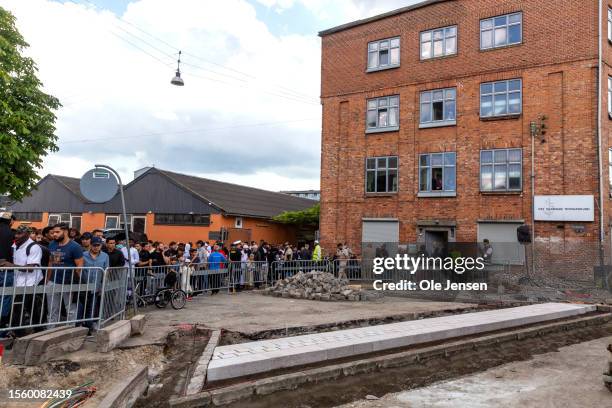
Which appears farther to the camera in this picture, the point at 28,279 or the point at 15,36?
the point at 15,36

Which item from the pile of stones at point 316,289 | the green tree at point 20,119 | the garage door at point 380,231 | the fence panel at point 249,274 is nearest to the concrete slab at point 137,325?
the pile of stones at point 316,289

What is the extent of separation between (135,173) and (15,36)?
Answer: 2988 cm

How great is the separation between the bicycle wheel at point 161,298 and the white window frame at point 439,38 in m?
16.9

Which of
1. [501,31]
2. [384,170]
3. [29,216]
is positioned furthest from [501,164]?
[29,216]

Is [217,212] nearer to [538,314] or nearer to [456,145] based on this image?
[456,145]

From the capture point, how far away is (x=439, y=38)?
72.9 ft

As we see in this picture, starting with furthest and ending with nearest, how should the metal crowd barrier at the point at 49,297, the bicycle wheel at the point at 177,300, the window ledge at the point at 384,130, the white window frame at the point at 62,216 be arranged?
A: the white window frame at the point at 62,216 → the window ledge at the point at 384,130 → the bicycle wheel at the point at 177,300 → the metal crowd barrier at the point at 49,297

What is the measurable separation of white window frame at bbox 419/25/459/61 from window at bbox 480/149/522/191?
5.21 meters

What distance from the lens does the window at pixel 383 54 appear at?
921 inches

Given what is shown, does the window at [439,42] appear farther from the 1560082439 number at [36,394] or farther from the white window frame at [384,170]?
the 1560082439 number at [36,394]

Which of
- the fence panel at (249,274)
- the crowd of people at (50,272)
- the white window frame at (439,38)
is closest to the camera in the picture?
the crowd of people at (50,272)

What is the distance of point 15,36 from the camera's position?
1733 cm

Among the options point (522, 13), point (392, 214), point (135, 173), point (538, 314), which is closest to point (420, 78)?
point (522, 13)

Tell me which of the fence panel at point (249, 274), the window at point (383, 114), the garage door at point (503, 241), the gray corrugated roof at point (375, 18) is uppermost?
the gray corrugated roof at point (375, 18)
